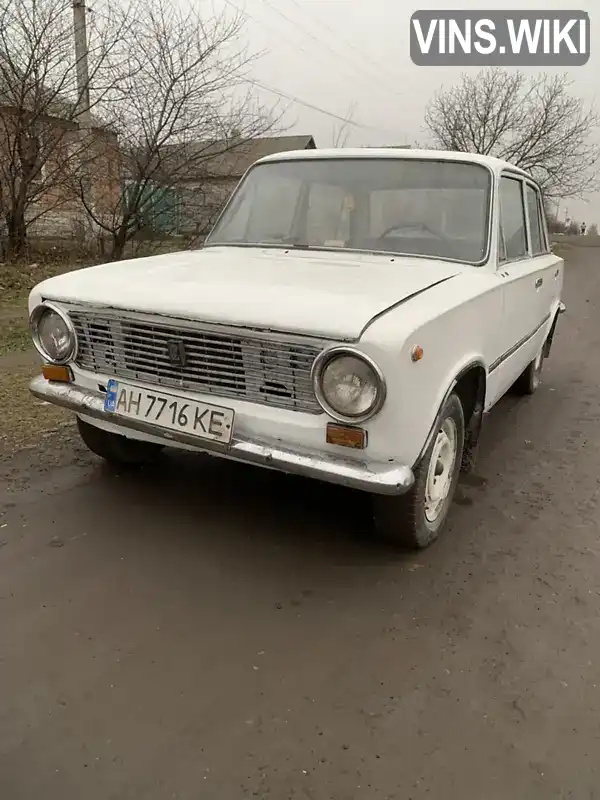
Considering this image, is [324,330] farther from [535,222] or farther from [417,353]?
[535,222]

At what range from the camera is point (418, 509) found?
2.84 meters

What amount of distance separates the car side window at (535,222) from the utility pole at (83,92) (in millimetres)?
10023

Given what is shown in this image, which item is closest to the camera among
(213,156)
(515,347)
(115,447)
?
(115,447)

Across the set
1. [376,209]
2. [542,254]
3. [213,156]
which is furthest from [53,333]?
[213,156]

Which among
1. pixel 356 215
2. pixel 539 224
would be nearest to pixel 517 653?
pixel 356 215

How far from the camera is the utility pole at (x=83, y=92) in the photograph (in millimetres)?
12406

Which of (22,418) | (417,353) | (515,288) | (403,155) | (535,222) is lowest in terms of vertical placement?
(22,418)

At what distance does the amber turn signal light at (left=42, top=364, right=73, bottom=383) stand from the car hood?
1.03 ft

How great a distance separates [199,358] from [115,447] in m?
1.22

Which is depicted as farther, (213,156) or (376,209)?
(213,156)

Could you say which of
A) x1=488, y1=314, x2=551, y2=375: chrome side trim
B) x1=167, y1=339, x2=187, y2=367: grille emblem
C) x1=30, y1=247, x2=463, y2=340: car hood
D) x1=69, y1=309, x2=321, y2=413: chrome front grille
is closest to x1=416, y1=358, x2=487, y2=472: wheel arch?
x1=488, y1=314, x2=551, y2=375: chrome side trim

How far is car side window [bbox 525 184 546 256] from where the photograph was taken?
488cm

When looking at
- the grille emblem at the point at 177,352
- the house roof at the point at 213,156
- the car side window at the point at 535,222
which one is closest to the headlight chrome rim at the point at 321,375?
the grille emblem at the point at 177,352

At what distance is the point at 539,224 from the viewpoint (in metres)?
5.38
